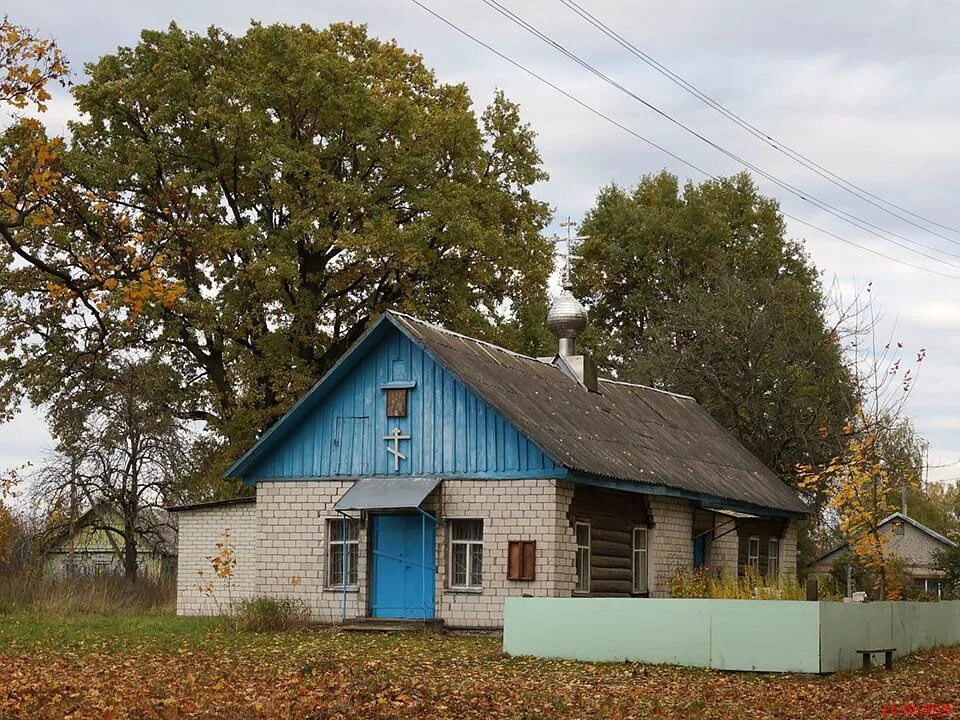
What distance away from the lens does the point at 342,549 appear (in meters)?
29.1

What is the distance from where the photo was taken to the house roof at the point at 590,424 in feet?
90.6

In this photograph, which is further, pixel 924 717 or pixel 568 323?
pixel 568 323

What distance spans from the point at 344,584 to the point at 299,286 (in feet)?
36.9

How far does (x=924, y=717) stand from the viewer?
15422 millimetres

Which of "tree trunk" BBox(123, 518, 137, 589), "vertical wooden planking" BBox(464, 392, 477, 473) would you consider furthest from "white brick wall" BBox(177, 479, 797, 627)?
"tree trunk" BBox(123, 518, 137, 589)

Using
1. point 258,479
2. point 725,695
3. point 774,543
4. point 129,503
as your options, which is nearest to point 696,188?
point 774,543

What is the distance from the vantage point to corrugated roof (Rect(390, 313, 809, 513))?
27.6 m

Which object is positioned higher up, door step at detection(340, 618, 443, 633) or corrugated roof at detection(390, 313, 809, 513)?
corrugated roof at detection(390, 313, 809, 513)

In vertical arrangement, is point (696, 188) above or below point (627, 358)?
above

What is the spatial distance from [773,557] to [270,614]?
52.1ft

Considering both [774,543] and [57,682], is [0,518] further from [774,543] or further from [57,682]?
[57,682]

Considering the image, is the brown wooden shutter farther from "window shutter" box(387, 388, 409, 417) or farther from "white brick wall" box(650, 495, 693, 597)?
"white brick wall" box(650, 495, 693, 597)

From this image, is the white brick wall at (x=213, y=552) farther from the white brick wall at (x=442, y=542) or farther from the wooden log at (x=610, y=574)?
the wooden log at (x=610, y=574)

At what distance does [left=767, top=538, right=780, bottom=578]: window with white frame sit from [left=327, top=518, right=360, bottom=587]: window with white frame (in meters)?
13.2
